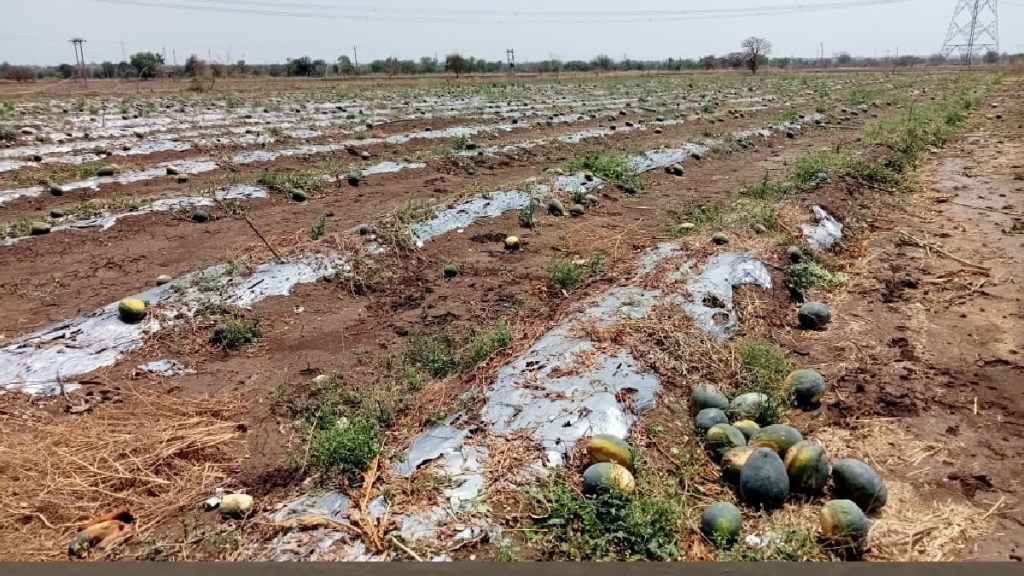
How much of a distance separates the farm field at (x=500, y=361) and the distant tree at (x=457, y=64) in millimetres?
51401

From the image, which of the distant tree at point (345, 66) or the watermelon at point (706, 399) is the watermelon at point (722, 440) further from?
the distant tree at point (345, 66)

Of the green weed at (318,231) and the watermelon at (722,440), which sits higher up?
the green weed at (318,231)

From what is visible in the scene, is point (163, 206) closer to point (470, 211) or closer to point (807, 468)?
point (470, 211)

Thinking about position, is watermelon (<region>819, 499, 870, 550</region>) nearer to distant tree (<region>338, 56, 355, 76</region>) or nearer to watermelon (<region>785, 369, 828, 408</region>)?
watermelon (<region>785, 369, 828, 408</region>)

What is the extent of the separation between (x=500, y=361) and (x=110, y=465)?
284 cm

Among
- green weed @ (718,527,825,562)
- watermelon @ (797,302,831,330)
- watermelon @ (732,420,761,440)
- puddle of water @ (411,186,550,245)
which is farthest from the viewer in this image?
puddle of water @ (411,186,550,245)

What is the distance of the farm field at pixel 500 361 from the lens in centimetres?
371

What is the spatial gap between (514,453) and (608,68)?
83.0 m

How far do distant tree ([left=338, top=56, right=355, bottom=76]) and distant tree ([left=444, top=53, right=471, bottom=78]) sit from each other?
9423mm

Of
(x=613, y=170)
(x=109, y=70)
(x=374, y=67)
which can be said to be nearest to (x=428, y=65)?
(x=374, y=67)

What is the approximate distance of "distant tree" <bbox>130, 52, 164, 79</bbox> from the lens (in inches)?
2211

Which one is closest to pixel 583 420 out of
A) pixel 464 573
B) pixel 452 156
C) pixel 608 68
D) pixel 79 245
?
pixel 464 573

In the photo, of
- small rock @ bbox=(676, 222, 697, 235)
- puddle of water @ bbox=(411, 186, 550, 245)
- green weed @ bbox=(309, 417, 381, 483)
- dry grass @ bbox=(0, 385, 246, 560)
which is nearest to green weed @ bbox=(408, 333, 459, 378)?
green weed @ bbox=(309, 417, 381, 483)

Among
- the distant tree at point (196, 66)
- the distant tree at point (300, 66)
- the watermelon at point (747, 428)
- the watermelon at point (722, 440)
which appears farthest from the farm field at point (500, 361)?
the distant tree at point (300, 66)
